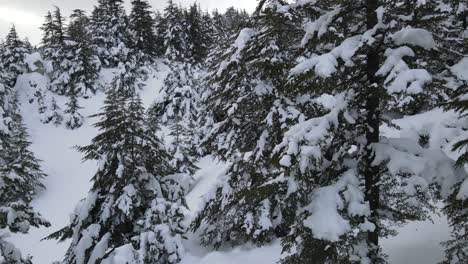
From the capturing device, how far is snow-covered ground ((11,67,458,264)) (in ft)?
34.4

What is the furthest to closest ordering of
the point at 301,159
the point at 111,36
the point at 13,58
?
1. the point at 111,36
2. the point at 13,58
3. the point at 301,159

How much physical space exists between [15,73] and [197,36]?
79.4 ft

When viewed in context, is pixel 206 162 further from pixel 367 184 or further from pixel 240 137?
pixel 367 184

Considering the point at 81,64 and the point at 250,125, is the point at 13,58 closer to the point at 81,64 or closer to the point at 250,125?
the point at 81,64

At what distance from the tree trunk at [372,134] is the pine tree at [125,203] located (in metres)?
5.40

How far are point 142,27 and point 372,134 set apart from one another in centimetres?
5532

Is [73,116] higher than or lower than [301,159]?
higher

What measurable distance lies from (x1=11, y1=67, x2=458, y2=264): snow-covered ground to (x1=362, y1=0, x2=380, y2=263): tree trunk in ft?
4.21

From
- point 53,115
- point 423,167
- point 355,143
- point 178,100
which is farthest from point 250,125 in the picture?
point 53,115

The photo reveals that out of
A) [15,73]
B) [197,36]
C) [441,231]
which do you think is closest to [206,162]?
[441,231]

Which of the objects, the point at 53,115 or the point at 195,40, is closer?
the point at 53,115

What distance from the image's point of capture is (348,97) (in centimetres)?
684

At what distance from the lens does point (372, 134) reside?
7125mm

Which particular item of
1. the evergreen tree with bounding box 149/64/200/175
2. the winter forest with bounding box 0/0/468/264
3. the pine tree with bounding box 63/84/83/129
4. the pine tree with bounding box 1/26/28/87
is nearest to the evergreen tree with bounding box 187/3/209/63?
the evergreen tree with bounding box 149/64/200/175
